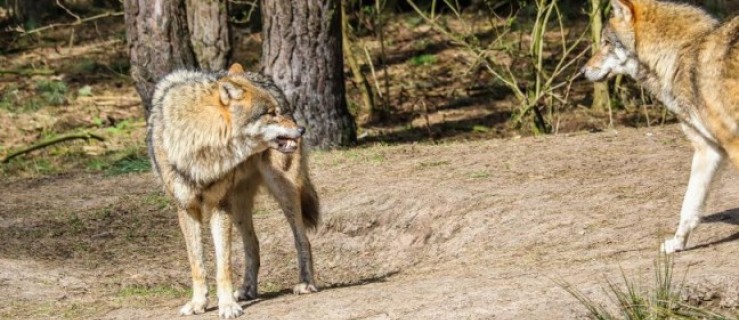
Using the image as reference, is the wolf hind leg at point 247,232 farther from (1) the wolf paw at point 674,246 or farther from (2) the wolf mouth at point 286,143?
(1) the wolf paw at point 674,246

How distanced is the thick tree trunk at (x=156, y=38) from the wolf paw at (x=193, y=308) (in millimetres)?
5905

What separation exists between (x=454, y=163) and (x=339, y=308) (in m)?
4.68

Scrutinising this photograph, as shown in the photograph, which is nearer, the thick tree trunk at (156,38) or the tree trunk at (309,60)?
the tree trunk at (309,60)

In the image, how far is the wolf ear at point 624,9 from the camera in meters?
8.50

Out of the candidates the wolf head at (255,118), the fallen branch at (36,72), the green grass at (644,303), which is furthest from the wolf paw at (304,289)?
the fallen branch at (36,72)

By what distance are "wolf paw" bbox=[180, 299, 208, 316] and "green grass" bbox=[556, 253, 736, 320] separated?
2329 millimetres

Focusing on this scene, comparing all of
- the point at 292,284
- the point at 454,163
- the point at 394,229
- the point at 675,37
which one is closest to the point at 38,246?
the point at 292,284

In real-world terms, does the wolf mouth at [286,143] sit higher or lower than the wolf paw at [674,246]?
higher

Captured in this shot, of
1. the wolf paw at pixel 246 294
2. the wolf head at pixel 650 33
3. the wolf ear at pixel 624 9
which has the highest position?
the wolf ear at pixel 624 9

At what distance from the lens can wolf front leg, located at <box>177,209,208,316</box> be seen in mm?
8031

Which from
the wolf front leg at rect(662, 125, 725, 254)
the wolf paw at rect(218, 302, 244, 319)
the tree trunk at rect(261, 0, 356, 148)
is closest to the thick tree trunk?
the tree trunk at rect(261, 0, 356, 148)

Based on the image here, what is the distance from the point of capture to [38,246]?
1062 centimetres

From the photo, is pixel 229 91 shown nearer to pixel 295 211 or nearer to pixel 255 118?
A: pixel 255 118

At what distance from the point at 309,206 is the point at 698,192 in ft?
8.74
